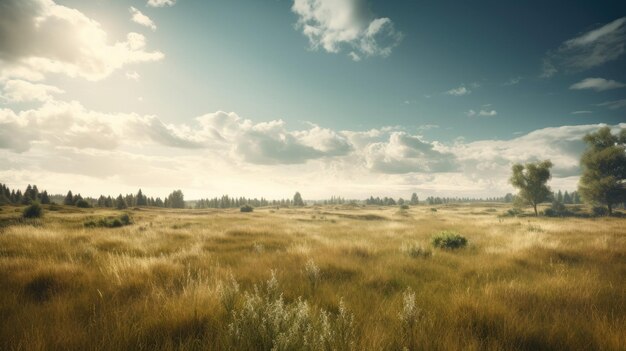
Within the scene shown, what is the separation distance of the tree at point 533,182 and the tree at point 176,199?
138992 mm

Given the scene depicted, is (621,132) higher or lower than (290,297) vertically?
higher

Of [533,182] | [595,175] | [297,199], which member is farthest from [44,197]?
[595,175]

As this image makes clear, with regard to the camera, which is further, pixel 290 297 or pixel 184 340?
pixel 290 297

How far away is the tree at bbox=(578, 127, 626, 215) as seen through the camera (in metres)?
40.1

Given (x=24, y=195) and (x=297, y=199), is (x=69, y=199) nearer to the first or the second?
(x=24, y=195)

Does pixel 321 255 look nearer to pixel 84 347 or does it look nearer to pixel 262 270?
pixel 262 270

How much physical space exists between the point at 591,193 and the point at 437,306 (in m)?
56.8

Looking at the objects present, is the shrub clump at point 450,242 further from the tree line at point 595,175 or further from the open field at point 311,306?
the tree line at point 595,175

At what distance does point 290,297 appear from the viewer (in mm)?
4324

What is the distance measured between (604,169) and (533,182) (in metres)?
9.13

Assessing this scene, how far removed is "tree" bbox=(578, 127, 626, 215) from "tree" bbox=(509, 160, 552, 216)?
4833 millimetres

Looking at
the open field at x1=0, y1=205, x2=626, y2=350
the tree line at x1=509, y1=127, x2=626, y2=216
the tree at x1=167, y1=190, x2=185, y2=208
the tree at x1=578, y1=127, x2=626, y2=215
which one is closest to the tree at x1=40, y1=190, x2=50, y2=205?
the tree at x1=167, y1=190, x2=185, y2=208

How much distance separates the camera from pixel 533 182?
148ft

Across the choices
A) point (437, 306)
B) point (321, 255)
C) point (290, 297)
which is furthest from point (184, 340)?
point (321, 255)
